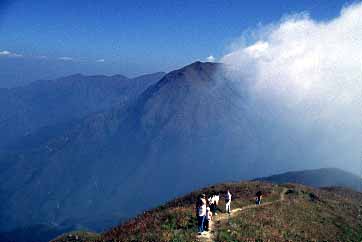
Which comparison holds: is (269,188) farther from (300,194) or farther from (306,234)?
(306,234)

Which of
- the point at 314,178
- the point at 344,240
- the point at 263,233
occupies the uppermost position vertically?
the point at 263,233

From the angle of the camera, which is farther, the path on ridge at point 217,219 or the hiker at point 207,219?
the hiker at point 207,219

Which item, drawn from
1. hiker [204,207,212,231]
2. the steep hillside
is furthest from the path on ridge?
hiker [204,207,212,231]

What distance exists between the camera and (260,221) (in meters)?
35.1

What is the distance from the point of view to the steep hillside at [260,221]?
97.0 ft

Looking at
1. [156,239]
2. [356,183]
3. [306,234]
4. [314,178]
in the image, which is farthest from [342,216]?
[314,178]

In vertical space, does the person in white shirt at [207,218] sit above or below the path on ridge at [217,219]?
above

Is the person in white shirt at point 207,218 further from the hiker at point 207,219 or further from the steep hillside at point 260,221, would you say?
the steep hillside at point 260,221

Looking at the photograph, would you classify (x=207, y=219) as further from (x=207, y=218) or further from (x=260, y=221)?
(x=260, y=221)

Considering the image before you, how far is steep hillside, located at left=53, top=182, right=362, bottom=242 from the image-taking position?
29570 mm

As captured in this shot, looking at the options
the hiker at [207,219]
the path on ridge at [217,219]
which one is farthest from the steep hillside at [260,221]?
the hiker at [207,219]

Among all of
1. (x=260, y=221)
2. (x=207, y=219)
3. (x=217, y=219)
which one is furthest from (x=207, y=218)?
(x=260, y=221)

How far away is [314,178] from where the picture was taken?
19412cm

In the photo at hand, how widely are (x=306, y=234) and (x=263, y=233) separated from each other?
19.6ft
